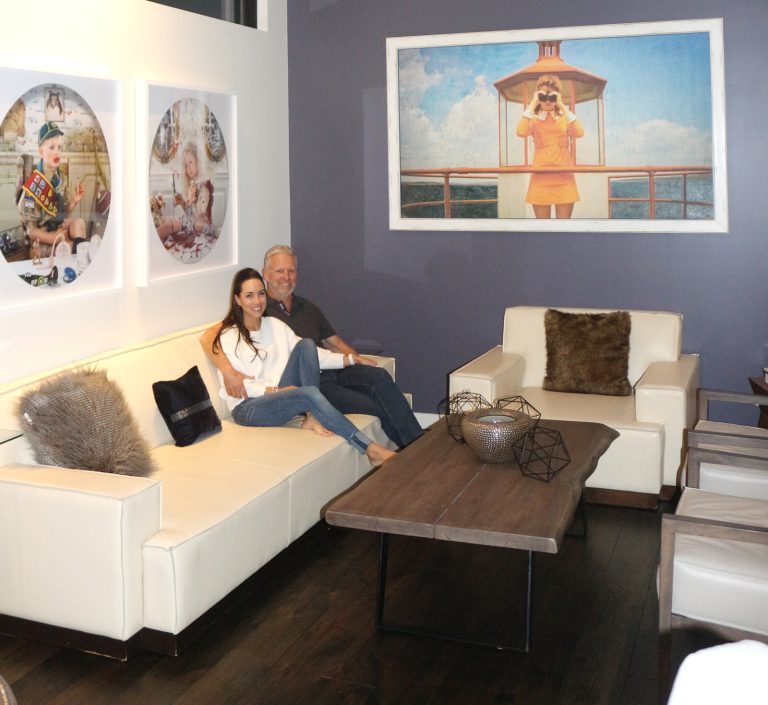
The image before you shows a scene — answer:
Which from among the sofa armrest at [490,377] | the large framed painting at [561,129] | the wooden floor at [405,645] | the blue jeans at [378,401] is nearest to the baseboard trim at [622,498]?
the wooden floor at [405,645]

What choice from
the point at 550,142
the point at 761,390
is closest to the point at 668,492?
the point at 761,390

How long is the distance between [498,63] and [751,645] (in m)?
4.76

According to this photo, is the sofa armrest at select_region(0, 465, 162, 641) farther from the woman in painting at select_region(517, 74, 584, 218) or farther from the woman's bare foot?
the woman in painting at select_region(517, 74, 584, 218)

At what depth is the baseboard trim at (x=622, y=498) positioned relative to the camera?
4879 mm

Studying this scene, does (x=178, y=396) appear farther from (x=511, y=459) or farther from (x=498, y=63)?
(x=498, y=63)

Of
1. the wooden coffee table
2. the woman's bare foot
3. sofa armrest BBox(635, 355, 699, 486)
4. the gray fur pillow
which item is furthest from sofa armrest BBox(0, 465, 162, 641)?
sofa armrest BBox(635, 355, 699, 486)

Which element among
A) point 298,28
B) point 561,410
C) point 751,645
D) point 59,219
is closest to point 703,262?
point 561,410

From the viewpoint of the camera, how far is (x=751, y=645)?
1619 mm

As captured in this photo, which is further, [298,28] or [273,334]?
[298,28]

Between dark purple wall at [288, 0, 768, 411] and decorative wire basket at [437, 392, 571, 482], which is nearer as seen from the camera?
decorative wire basket at [437, 392, 571, 482]

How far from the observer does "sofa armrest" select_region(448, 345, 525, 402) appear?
16.9 feet

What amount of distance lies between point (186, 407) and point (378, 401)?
45.6 inches

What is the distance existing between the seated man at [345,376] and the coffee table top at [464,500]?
3.48ft

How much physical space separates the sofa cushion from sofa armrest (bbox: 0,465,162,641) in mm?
941
